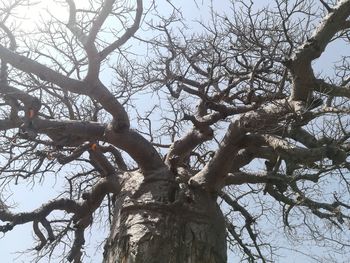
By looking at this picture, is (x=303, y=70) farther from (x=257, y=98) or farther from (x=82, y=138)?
(x=82, y=138)

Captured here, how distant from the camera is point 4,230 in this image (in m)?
4.17

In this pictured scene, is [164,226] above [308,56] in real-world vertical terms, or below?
below

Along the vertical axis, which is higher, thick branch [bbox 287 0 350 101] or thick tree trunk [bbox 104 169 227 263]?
thick branch [bbox 287 0 350 101]

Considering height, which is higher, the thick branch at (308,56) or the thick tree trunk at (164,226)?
the thick branch at (308,56)

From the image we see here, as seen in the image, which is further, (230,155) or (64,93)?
(64,93)

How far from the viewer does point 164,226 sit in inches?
139

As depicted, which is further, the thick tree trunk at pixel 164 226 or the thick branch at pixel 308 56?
the thick branch at pixel 308 56

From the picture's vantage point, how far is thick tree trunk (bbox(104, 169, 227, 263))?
337 centimetres

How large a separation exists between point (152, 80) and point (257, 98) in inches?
73.0

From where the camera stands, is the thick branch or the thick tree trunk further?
the thick branch

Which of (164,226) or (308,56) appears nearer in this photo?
(164,226)

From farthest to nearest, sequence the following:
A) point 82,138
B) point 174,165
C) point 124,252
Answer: point 82,138 < point 174,165 < point 124,252

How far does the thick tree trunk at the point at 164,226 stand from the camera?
11.1 feet

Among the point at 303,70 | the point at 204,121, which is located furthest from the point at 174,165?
the point at 303,70
